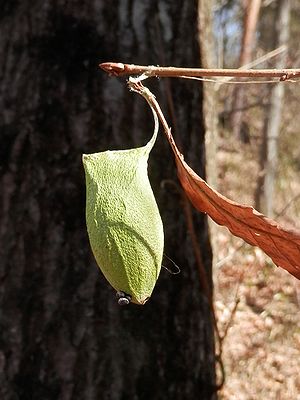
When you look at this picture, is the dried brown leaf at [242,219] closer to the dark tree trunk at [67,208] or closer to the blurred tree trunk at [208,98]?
the dark tree trunk at [67,208]

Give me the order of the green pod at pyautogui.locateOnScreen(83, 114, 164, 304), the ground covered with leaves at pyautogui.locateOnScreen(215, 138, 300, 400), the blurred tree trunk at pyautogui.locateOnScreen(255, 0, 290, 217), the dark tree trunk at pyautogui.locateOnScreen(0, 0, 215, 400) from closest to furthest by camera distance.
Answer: the green pod at pyautogui.locateOnScreen(83, 114, 164, 304), the dark tree trunk at pyautogui.locateOnScreen(0, 0, 215, 400), the ground covered with leaves at pyautogui.locateOnScreen(215, 138, 300, 400), the blurred tree trunk at pyautogui.locateOnScreen(255, 0, 290, 217)

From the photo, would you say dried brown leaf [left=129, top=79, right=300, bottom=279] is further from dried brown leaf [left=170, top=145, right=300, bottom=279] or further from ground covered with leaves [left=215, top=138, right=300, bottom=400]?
ground covered with leaves [left=215, top=138, right=300, bottom=400]

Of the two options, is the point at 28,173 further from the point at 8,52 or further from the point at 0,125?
the point at 8,52

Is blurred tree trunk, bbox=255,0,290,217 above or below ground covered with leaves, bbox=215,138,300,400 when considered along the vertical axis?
above

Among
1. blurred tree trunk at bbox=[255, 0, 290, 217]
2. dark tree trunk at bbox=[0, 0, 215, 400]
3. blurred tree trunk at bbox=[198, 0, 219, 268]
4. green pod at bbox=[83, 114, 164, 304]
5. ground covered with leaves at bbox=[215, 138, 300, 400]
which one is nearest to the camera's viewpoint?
green pod at bbox=[83, 114, 164, 304]

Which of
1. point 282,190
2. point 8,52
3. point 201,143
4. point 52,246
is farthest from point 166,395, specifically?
point 282,190

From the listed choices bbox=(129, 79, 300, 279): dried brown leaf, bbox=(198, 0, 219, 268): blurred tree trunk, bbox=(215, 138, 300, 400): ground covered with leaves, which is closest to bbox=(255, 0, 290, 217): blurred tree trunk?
bbox=(215, 138, 300, 400): ground covered with leaves
